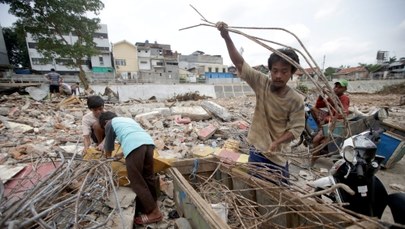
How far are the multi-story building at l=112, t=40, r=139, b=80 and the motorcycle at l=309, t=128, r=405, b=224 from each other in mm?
37756

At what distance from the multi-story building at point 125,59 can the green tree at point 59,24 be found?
20.7 metres

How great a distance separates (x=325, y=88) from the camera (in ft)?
4.38

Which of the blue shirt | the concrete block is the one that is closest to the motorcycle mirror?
the blue shirt

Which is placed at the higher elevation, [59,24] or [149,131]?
[59,24]

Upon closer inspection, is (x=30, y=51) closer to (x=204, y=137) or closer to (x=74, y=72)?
(x=74, y=72)

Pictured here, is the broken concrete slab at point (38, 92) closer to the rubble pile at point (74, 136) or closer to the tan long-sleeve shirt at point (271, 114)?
the rubble pile at point (74, 136)

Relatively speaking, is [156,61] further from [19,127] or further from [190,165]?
[190,165]

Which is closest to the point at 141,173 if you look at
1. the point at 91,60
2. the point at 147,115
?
the point at 147,115

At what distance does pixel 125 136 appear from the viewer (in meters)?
2.39

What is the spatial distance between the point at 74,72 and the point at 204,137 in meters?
37.9

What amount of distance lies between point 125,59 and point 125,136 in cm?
3921

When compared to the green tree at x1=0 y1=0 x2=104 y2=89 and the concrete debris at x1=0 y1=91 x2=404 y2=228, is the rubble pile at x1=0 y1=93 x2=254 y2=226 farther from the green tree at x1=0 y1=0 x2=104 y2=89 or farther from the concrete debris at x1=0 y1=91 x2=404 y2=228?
the green tree at x1=0 y1=0 x2=104 y2=89

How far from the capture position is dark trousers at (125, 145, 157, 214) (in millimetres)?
2305

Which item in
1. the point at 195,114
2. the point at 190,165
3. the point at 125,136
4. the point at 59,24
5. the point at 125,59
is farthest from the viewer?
the point at 125,59
